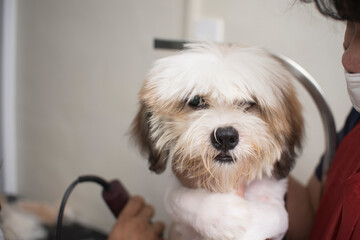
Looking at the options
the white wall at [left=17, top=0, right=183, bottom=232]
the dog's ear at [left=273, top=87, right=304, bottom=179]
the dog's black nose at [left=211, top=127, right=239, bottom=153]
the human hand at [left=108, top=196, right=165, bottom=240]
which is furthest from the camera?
the white wall at [left=17, top=0, right=183, bottom=232]

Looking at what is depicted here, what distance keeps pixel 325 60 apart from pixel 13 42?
5.91ft

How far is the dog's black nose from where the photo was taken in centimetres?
70

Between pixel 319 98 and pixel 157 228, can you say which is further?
pixel 157 228

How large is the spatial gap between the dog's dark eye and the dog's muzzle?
0.11 meters

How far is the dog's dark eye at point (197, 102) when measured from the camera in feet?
2.59

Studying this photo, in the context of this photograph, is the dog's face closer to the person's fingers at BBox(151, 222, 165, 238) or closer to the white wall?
the person's fingers at BBox(151, 222, 165, 238)

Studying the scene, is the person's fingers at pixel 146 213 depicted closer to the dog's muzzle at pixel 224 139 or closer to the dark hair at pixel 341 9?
the dog's muzzle at pixel 224 139

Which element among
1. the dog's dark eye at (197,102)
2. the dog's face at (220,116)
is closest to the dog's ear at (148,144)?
the dog's face at (220,116)

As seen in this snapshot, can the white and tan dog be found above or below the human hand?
above

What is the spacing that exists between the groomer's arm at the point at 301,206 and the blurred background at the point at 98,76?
0.78ft

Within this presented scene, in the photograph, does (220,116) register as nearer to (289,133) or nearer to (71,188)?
(289,133)

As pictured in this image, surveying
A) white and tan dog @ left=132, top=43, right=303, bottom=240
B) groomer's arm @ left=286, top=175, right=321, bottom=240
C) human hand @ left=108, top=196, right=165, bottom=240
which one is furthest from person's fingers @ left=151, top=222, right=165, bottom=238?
groomer's arm @ left=286, top=175, right=321, bottom=240

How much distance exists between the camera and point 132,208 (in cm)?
102

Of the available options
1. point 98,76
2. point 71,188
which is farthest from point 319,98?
point 98,76
